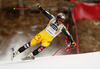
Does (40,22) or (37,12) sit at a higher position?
(37,12)

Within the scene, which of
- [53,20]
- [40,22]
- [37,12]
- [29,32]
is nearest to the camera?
[53,20]

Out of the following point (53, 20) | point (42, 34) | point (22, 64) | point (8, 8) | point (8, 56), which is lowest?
point (8, 56)

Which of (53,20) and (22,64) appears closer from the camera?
(22,64)

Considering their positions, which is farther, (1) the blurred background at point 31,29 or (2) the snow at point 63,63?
(1) the blurred background at point 31,29

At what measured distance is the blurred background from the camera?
19.6ft

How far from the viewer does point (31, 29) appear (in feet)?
21.9

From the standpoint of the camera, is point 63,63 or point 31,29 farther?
point 31,29

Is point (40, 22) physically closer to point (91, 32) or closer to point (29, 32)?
point (29, 32)

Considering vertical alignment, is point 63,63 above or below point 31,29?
below

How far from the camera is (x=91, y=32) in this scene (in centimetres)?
671

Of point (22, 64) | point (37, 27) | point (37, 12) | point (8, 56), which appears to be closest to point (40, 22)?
point (37, 27)

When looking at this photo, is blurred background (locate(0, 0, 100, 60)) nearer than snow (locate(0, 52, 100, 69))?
No

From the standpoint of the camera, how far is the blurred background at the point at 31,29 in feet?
19.6

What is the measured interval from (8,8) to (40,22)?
229cm
